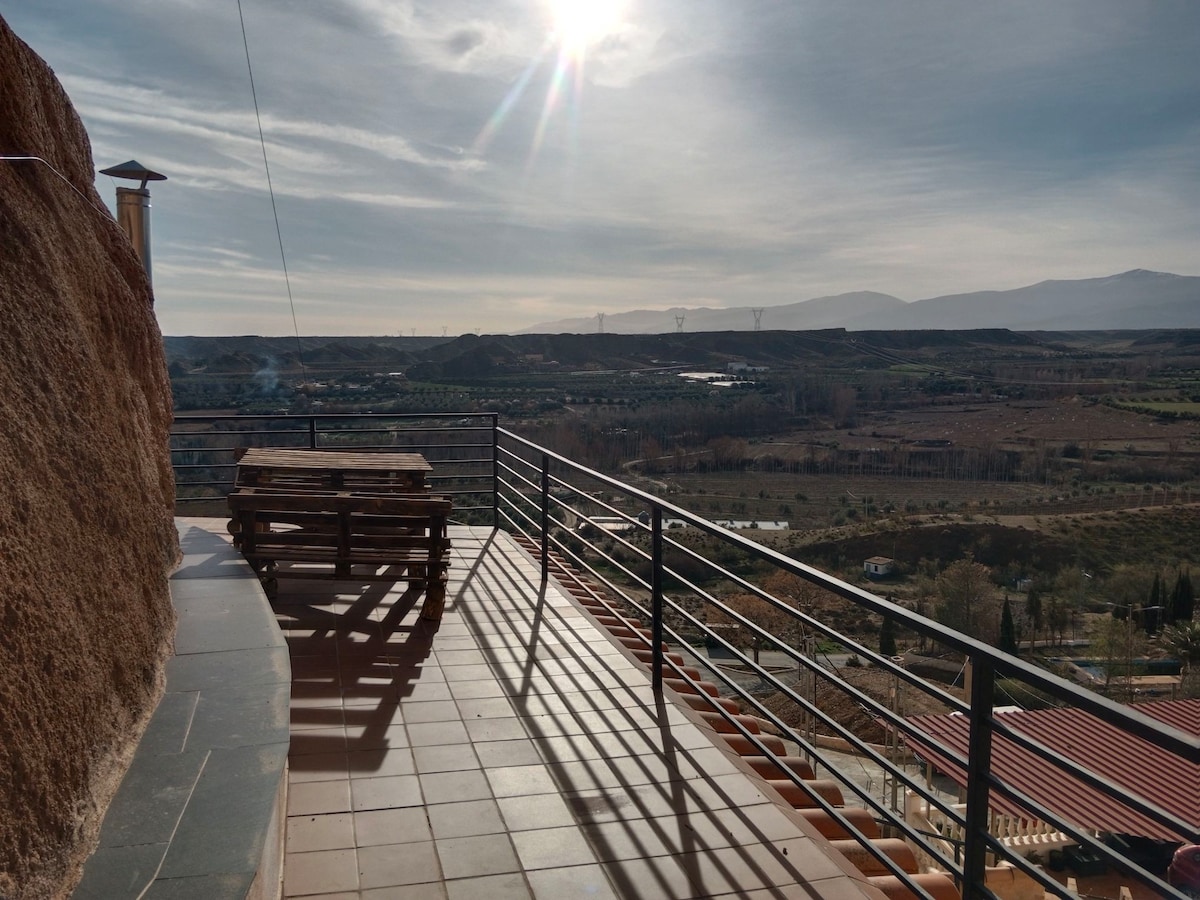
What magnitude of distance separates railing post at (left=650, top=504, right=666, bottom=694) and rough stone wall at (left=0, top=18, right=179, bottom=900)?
7.17 feet

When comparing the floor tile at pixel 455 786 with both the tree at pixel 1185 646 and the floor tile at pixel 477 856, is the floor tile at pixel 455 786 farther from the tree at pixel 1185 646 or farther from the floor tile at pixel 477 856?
the tree at pixel 1185 646

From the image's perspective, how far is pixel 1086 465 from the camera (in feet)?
208

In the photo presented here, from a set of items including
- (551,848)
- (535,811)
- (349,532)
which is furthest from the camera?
(349,532)

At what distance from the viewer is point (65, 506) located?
2.34 m

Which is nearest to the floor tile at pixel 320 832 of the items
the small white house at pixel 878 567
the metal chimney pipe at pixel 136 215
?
the metal chimney pipe at pixel 136 215

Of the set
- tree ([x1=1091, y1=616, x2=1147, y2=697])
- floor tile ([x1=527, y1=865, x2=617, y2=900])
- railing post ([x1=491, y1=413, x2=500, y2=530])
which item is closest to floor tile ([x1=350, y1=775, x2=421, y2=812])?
floor tile ([x1=527, y1=865, x2=617, y2=900])

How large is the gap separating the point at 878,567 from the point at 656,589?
129 feet

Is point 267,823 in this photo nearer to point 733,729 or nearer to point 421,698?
point 421,698

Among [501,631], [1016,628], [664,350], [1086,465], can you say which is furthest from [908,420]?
[501,631]

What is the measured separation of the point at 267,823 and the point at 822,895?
5.89 feet

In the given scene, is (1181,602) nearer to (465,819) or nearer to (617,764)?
(617,764)

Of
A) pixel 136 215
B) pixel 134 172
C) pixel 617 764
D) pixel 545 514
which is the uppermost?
pixel 134 172

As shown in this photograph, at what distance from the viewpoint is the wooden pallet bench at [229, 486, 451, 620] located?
5867mm

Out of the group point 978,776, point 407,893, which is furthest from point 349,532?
point 978,776
